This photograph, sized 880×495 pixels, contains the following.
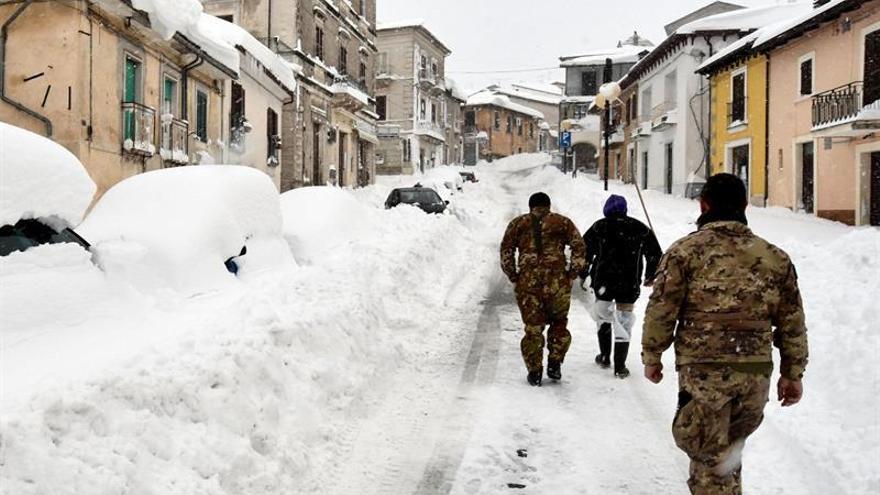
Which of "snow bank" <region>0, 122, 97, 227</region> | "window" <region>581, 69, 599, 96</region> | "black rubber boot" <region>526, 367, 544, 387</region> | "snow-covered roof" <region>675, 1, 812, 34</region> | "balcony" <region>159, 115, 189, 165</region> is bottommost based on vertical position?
"black rubber boot" <region>526, 367, 544, 387</region>

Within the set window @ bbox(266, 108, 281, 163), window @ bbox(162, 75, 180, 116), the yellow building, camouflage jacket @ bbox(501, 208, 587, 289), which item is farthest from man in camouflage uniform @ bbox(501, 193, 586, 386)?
the yellow building

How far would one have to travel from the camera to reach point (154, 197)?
7.37 m

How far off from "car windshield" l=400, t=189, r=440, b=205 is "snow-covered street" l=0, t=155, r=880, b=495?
13.2 metres

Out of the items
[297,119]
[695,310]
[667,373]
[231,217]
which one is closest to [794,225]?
[667,373]

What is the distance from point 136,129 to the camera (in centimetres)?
1391

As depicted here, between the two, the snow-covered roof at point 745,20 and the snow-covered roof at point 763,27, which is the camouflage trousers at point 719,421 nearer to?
the snow-covered roof at point 763,27

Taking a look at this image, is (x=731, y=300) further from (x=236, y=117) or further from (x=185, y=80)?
(x=236, y=117)

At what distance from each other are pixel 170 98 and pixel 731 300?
1586cm

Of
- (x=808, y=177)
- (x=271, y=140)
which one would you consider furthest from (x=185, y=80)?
(x=808, y=177)

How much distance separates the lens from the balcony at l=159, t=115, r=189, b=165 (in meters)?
15.3

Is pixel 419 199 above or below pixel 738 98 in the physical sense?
below

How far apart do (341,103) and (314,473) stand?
86.8 feet

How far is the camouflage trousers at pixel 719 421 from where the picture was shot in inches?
123

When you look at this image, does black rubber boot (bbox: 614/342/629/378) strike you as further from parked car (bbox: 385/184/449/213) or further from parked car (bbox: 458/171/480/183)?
parked car (bbox: 458/171/480/183)
